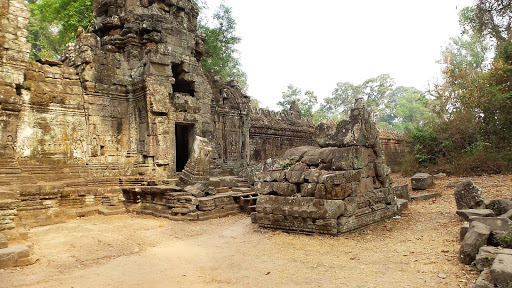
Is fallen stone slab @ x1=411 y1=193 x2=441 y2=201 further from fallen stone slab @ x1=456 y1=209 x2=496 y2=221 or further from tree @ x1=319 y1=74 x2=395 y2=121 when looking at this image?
tree @ x1=319 y1=74 x2=395 y2=121

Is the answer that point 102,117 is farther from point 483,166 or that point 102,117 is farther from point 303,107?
point 303,107

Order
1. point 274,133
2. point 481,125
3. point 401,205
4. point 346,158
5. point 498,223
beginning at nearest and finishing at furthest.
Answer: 1. point 498,223
2. point 346,158
3. point 401,205
4. point 481,125
5. point 274,133

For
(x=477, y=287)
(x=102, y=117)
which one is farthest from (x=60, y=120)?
(x=477, y=287)

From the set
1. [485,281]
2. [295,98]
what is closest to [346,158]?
[485,281]

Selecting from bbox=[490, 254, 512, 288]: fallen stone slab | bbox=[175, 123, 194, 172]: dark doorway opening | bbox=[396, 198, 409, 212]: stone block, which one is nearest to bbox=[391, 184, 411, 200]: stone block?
bbox=[396, 198, 409, 212]: stone block

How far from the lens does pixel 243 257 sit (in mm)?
5164

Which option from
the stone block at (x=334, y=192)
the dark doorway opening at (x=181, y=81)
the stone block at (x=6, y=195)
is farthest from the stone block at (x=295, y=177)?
the dark doorway opening at (x=181, y=81)

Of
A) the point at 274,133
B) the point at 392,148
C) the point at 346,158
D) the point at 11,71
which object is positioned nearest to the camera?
the point at 346,158

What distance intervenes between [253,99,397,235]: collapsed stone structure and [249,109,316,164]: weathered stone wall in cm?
893

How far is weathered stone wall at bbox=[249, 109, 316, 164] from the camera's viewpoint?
55.6 feet

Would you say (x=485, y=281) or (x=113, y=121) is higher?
(x=113, y=121)

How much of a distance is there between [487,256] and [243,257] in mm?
3145

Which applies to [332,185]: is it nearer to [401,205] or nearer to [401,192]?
[401,205]

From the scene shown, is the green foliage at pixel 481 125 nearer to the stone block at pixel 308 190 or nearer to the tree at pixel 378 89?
the stone block at pixel 308 190
